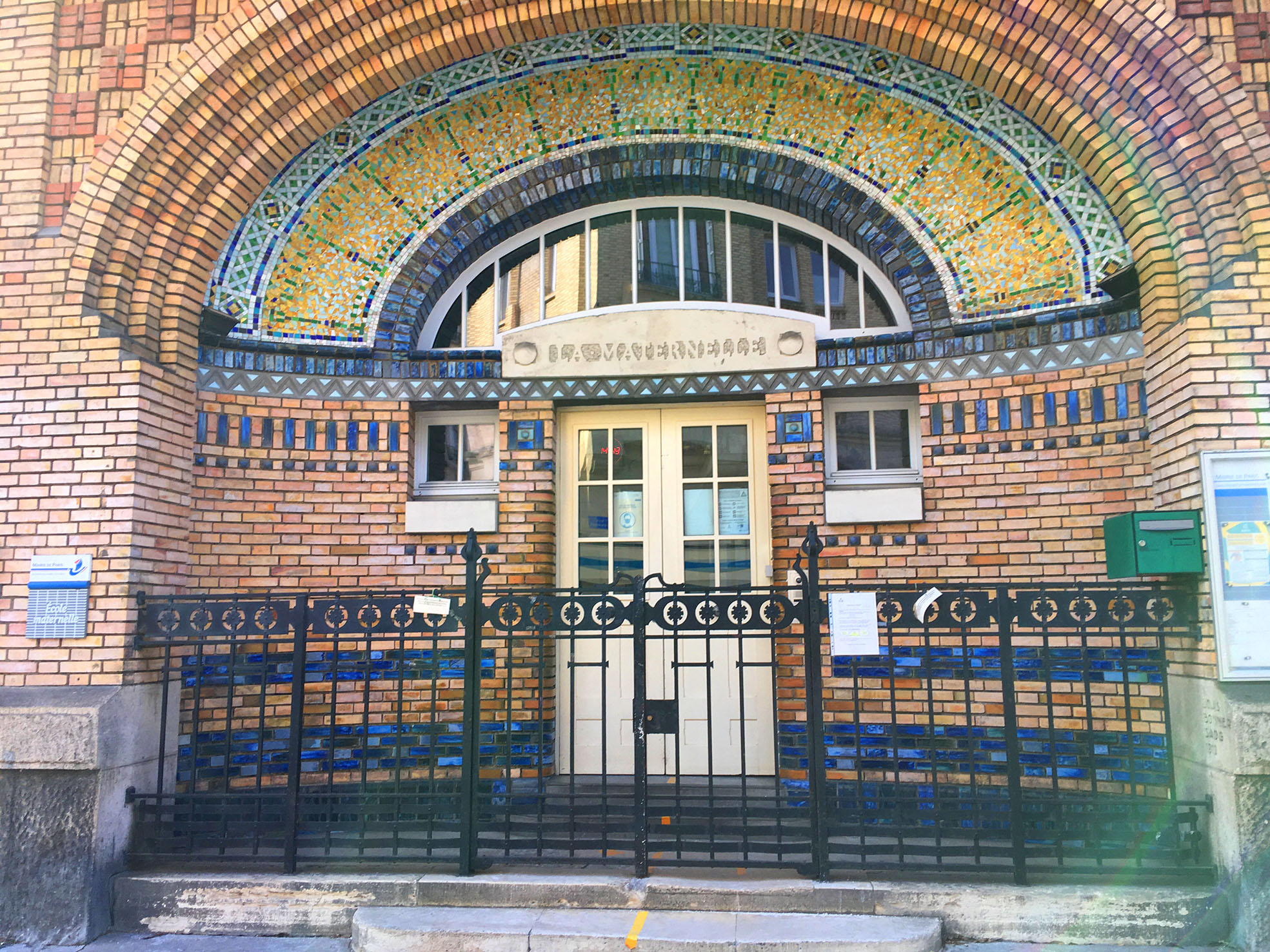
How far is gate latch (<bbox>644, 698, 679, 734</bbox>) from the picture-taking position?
507 centimetres

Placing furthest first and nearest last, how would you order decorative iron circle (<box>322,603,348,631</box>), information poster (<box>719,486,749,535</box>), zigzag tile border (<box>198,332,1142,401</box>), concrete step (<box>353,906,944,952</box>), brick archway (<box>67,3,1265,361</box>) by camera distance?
information poster (<box>719,486,749,535</box>)
zigzag tile border (<box>198,332,1142,401</box>)
brick archway (<box>67,3,1265,361</box>)
decorative iron circle (<box>322,603,348,631</box>)
concrete step (<box>353,906,944,952</box>)

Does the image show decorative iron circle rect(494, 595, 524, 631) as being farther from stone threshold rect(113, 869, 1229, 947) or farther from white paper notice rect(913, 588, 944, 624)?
white paper notice rect(913, 588, 944, 624)

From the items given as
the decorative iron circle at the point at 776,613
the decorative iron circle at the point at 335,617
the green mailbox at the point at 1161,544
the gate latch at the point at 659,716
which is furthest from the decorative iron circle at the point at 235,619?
the green mailbox at the point at 1161,544

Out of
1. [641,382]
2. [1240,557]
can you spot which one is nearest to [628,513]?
[641,382]

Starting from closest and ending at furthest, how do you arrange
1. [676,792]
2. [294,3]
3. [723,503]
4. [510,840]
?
[676,792] < [510,840] < [294,3] < [723,503]

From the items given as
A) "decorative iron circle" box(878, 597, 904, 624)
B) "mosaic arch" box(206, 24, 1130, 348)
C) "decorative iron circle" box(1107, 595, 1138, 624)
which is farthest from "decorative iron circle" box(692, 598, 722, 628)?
"mosaic arch" box(206, 24, 1130, 348)

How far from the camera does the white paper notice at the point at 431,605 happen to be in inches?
202

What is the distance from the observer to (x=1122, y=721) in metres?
5.66

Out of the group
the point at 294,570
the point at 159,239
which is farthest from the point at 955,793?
the point at 159,239

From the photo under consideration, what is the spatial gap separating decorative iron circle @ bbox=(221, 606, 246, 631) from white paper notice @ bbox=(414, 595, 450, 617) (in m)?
1.10

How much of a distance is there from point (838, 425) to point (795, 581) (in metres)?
1.19

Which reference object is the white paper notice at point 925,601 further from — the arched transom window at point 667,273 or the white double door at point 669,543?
the arched transom window at point 667,273

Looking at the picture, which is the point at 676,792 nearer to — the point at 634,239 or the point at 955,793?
the point at 955,793

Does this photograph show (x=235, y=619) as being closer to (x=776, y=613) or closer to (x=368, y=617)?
(x=368, y=617)
